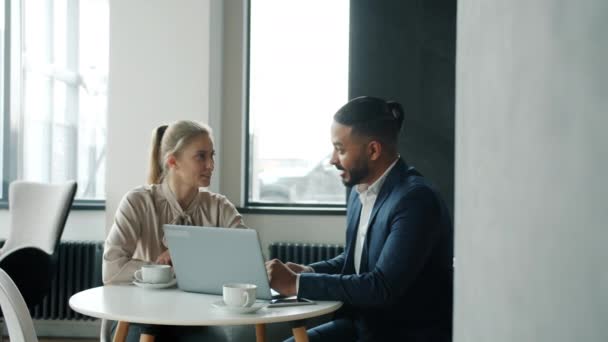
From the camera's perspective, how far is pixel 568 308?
56 mm

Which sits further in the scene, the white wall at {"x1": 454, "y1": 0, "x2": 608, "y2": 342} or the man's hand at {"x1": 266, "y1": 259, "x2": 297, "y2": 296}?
the man's hand at {"x1": 266, "y1": 259, "x2": 297, "y2": 296}

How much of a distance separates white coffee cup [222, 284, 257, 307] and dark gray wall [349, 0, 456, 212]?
55.6 inches

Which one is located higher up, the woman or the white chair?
the woman

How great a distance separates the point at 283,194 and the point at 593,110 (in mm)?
4511

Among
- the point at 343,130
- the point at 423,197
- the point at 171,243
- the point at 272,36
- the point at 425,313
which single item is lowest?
the point at 425,313

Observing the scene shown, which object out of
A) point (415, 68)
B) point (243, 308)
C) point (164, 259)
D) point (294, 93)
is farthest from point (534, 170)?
point (294, 93)

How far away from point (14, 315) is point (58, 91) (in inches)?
155

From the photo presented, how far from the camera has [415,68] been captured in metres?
3.18

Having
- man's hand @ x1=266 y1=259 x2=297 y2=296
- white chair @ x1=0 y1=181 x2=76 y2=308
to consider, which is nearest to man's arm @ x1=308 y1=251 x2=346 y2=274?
man's hand @ x1=266 y1=259 x2=297 y2=296

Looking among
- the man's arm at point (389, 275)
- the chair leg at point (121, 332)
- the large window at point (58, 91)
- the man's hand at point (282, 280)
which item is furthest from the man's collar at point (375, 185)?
the large window at point (58, 91)

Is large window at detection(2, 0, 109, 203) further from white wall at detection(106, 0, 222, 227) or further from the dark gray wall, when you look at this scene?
the dark gray wall

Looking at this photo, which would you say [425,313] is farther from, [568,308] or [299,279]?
[568,308]

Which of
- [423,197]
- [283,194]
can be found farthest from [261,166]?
[423,197]

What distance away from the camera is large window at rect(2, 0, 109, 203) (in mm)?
4621
